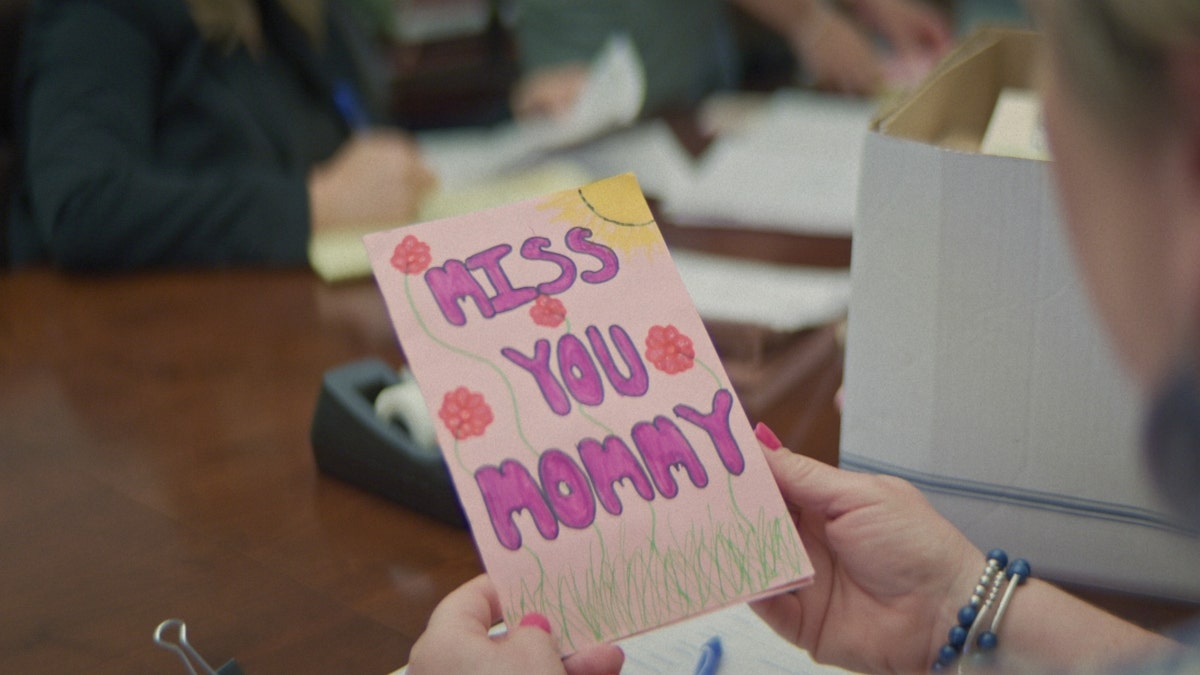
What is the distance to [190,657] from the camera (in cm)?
60

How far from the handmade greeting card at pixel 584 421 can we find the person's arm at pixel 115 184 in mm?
658

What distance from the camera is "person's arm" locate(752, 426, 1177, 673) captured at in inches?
23.0

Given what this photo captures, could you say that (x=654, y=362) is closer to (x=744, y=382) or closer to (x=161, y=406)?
(x=744, y=382)

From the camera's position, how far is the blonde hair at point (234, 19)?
133 centimetres

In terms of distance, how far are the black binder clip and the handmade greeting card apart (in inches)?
6.9

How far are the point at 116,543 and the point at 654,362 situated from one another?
0.41m

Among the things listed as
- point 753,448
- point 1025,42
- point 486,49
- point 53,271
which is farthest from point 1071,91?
point 486,49

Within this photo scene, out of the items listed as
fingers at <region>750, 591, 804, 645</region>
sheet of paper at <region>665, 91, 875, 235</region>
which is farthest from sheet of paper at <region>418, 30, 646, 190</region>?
fingers at <region>750, 591, 804, 645</region>

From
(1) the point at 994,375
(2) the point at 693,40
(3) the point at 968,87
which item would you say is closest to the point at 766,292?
(3) the point at 968,87

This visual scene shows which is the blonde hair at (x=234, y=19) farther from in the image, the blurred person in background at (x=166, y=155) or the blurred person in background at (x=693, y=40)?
the blurred person in background at (x=693, y=40)

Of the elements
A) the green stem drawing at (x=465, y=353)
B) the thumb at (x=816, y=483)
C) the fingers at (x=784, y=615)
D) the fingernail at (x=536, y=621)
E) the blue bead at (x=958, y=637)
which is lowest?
the fingers at (x=784, y=615)

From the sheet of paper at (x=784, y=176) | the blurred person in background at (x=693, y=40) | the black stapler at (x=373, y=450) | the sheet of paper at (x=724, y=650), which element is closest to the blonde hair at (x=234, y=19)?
the blurred person in background at (x=693, y=40)

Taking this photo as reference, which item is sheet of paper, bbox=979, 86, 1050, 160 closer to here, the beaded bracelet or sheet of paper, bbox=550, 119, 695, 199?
the beaded bracelet

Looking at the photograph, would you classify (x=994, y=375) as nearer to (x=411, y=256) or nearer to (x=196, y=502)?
(x=411, y=256)
